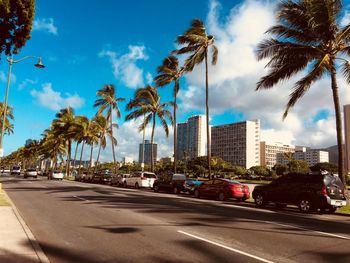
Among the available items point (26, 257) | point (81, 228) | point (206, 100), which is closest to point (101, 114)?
point (206, 100)

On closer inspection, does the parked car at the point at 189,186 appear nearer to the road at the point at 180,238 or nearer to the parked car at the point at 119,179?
the parked car at the point at 119,179

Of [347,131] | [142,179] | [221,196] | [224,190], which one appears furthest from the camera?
[347,131]

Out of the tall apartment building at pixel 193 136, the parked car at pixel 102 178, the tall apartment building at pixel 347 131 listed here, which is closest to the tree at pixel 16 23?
the parked car at pixel 102 178

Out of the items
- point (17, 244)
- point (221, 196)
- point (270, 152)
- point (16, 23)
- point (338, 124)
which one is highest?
point (270, 152)

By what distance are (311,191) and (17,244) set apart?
1266 cm

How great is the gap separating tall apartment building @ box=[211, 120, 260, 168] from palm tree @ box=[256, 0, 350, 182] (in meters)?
144

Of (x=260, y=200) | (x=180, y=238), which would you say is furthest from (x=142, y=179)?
(x=180, y=238)

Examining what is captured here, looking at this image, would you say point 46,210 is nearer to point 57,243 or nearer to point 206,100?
point 57,243

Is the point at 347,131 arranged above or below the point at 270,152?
above

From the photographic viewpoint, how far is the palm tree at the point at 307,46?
17.0 metres

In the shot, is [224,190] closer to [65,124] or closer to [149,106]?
[149,106]

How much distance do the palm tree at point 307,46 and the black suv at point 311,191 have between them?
1.65 meters

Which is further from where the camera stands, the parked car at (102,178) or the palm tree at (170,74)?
the parked car at (102,178)

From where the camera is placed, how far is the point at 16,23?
46.7ft
